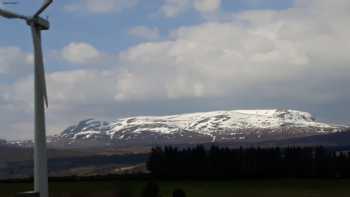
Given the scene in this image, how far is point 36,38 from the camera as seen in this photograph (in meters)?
64.0

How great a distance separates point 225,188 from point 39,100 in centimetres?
10030

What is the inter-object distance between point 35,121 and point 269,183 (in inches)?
4608

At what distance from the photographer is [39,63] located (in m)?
62.6

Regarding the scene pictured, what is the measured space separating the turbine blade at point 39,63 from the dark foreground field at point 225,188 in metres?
61.3

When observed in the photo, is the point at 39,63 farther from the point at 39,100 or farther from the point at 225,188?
the point at 225,188

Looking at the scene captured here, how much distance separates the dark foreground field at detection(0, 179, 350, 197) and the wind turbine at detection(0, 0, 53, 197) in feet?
202

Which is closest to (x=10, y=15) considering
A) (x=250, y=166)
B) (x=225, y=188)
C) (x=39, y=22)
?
(x=39, y=22)

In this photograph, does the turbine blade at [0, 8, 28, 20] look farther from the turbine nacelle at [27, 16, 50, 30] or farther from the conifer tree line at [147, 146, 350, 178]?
the conifer tree line at [147, 146, 350, 178]

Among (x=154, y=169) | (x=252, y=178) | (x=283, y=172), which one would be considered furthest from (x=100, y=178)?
(x=283, y=172)

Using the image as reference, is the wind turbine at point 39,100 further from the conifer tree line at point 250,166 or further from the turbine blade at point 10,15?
the conifer tree line at point 250,166

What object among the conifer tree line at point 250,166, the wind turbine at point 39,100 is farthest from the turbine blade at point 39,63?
the conifer tree line at point 250,166

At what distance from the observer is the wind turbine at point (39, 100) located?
58.4m

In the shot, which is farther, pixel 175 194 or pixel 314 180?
pixel 314 180

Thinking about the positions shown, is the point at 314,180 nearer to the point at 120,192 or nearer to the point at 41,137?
the point at 120,192
